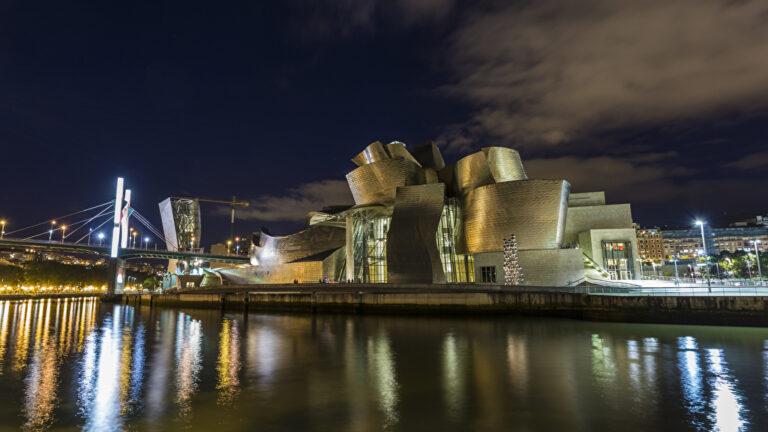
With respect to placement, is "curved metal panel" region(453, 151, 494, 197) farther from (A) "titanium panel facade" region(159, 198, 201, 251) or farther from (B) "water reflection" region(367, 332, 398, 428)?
(A) "titanium panel facade" region(159, 198, 201, 251)

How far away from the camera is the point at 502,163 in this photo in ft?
129

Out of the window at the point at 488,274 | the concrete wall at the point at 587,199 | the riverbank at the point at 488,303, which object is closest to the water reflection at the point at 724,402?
the riverbank at the point at 488,303

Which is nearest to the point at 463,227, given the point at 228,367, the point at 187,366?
the point at 228,367

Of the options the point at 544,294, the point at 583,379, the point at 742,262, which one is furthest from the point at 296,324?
the point at 742,262

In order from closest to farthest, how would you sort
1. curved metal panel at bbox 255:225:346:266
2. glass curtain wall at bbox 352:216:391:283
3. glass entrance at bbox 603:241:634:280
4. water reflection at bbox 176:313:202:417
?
1. water reflection at bbox 176:313:202:417
2. glass entrance at bbox 603:241:634:280
3. glass curtain wall at bbox 352:216:391:283
4. curved metal panel at bbox 255:225:346:266

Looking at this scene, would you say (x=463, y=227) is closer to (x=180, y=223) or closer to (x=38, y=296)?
(x=180, y=223)

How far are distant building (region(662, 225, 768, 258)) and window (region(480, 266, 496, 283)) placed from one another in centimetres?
9289

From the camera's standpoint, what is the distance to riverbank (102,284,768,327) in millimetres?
18875

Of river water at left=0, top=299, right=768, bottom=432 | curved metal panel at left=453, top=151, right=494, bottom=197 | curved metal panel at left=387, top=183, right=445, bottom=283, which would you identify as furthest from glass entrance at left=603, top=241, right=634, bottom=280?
river water at left=0, top=299, right=768, bottom=432

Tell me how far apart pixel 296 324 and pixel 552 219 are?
22.2 meters

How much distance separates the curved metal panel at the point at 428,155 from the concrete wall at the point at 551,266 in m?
16.5

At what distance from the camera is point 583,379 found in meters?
9.89

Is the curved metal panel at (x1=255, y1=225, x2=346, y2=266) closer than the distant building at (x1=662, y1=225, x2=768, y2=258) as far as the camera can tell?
Yes

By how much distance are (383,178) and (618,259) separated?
76.5ft
